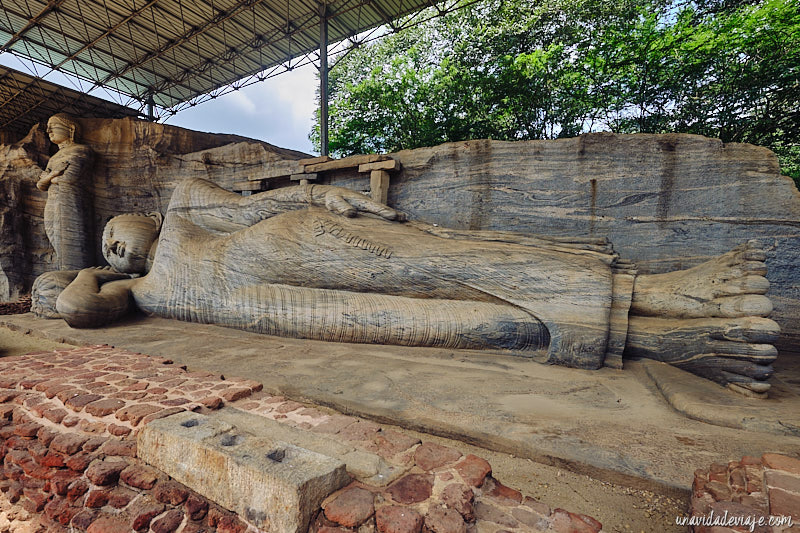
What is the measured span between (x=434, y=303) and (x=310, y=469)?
1.91m

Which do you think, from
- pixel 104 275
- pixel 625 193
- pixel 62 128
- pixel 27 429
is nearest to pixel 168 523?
pixel 27 429

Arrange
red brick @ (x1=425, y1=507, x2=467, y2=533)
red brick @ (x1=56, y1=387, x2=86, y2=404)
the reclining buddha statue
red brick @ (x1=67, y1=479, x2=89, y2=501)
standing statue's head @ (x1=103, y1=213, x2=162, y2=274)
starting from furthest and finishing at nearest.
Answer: standing statue's head @ (x1=103, y1=213, x2=162, y2=274) < the reclining buddha statue < red brick @ (x1=56, y1=387, x2=86, y2=404) < red brick @ (x1=67, y1=479, x2=89, y2=501) < red brick @ (x1=425, y1=507, x2=467, y2=533)

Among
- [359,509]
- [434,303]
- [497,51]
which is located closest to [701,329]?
[434,303]

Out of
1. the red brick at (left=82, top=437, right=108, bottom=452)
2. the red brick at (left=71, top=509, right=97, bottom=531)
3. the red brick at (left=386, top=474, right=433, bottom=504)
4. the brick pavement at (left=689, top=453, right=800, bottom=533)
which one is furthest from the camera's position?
the red brick at (left=82, top=437, right=108, bottom=452)

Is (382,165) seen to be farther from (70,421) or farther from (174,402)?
(70,421)

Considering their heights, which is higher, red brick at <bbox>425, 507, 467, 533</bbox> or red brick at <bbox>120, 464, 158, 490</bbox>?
red brick at <bbox>425, 507, 467, 533</bbox>

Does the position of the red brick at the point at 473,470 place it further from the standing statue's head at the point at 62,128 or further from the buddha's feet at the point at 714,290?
the standing statue's head at the point at 62,128

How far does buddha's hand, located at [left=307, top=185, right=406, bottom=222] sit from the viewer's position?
12.1ft

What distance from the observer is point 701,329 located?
2.20 metres

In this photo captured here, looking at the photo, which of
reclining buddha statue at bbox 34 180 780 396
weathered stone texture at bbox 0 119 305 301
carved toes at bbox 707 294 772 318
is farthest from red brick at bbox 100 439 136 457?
weathered stone texture at bbox 0 119 305 301

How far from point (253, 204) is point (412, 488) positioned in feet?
12.4

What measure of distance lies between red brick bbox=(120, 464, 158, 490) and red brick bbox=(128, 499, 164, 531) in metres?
0.06

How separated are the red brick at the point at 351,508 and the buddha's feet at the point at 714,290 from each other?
2173 mm

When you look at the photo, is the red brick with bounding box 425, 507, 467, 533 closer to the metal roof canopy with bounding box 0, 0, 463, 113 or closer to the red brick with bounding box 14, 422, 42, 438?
the red brick with bounding box 14, 422, 42, 438
